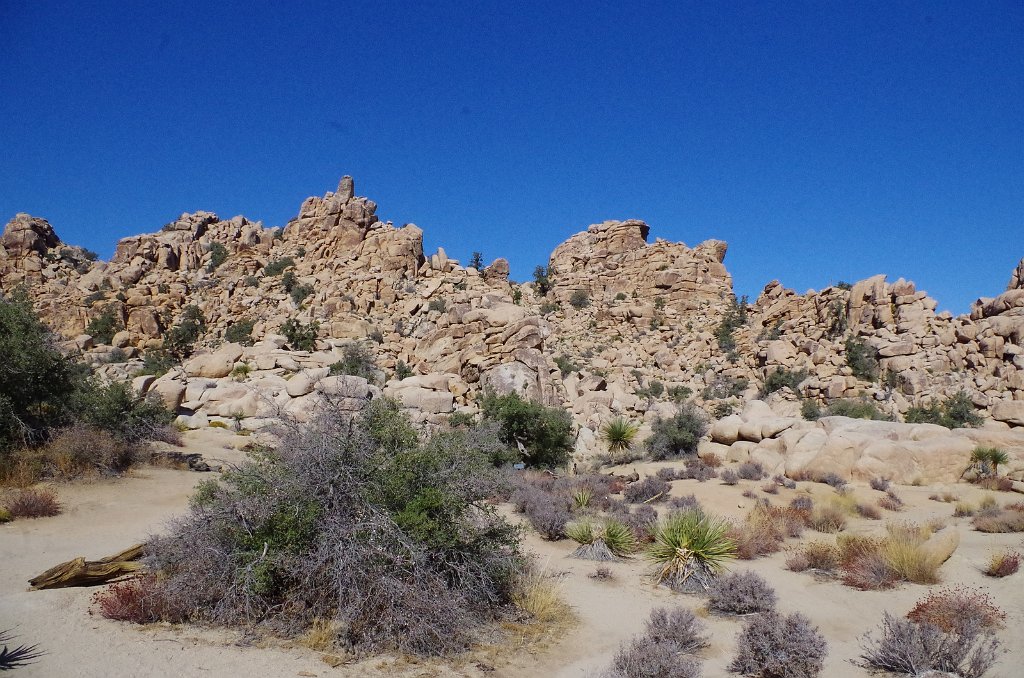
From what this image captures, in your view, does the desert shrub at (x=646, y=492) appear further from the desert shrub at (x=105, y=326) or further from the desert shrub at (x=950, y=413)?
the desert shrub at (x=105, y=326)

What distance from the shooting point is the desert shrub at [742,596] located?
762 cm

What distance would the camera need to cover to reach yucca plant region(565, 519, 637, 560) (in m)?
10.4

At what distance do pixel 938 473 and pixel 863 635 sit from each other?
42.0 ft

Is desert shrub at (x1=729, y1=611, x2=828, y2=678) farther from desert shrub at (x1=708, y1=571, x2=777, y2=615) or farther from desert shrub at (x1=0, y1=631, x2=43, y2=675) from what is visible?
desert shrub at (x1=0, y1=631, x2=43, y2=675)

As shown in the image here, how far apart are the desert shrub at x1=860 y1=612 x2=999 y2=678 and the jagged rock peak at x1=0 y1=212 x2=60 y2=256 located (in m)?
57.8

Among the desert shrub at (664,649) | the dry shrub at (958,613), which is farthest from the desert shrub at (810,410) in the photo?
the desert shrub at (664,649)

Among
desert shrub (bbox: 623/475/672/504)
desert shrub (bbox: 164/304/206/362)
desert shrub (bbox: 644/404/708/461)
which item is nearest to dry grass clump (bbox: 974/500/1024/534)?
desert shrub (bbox: 623/475/672/504)

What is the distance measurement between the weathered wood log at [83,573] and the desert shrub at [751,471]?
1525 cm

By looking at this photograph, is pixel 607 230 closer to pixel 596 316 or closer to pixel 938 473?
pixel 596 316

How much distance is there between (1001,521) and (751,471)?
6.36 metres

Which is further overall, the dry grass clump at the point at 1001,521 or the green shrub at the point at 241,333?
the green shrub at the point at 241,333

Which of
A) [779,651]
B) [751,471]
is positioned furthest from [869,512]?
[779,651]

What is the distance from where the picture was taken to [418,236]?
4588cm

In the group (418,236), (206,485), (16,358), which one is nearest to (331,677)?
(206,485)
